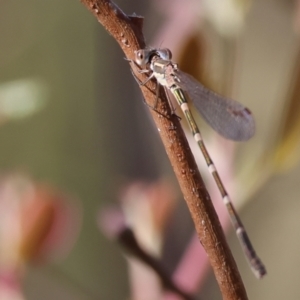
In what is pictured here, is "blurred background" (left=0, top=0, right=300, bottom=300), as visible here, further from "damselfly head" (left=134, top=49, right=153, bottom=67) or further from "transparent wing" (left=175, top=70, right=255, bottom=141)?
"damselfly head" (left=134, top=49, right=153, bottom=67)

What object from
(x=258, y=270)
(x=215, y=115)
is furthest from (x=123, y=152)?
(x=258, y=270)

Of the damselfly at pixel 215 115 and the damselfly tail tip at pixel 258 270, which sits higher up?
the damselfly at pixel 215 115

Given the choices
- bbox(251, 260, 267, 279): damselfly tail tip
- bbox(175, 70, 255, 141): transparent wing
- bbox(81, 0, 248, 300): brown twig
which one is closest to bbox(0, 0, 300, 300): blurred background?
bbox(175, 70, 255, 141): transparent wing

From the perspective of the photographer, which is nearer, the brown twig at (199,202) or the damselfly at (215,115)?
the brown twig at (199,202)

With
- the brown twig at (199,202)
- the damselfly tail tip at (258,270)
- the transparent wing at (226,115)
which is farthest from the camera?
the transparent wing at (226,115)

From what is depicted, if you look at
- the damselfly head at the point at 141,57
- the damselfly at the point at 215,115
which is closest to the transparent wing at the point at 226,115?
the damselfly at the point at 215,115

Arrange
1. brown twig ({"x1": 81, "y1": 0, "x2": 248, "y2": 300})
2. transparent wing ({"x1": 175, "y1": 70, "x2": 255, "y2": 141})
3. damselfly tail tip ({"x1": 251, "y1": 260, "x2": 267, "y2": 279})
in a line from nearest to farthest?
brown twig ({"x1": 81, "y1": 0, "x2": 248, "y2": 300}), damselfly tail tip ({"x1": 251, "y1": 260, "x2": 267, "y2": 279}), transparent wing ({"x1": 175, "y1": 70, "x2": 255, "y2": 141})

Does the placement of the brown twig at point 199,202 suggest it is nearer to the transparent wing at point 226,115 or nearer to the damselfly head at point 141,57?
the damselfly head at point 141,57

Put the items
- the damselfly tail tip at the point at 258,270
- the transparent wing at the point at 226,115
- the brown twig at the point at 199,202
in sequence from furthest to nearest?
the transparent wing at the point at 226,115
the damselfly tail tip at the point at 258,270
the brown twig at the point at 199,202
